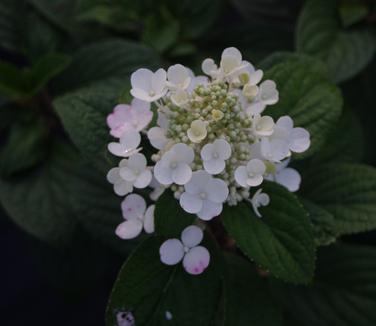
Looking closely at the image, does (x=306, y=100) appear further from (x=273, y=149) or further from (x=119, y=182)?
(x=119, y=182)

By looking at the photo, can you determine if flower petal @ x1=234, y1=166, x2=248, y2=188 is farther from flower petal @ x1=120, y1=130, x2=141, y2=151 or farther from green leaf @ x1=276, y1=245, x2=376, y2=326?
green leaf @ x1=276, y1=245, x2=376, y2=326

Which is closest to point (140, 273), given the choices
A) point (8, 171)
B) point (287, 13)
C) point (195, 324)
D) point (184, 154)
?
point (195, 324)

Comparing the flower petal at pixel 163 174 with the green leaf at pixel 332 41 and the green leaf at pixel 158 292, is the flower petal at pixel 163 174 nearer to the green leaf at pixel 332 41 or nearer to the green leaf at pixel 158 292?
the green leaf at pixel 158 292

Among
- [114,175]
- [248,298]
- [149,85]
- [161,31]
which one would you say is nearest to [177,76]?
[149,85]

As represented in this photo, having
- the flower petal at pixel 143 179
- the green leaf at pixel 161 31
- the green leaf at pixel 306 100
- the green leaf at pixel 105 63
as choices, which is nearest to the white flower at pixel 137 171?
the flower petal at pixel 143 179

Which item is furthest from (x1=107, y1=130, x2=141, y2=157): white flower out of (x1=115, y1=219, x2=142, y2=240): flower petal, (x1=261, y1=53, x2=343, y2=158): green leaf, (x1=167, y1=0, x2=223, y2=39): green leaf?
(x1=167, y1=0, x2=223, y2=39): green leaf

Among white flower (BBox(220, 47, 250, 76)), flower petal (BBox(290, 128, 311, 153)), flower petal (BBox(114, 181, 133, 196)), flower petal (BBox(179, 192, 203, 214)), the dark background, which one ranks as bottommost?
the dark background
